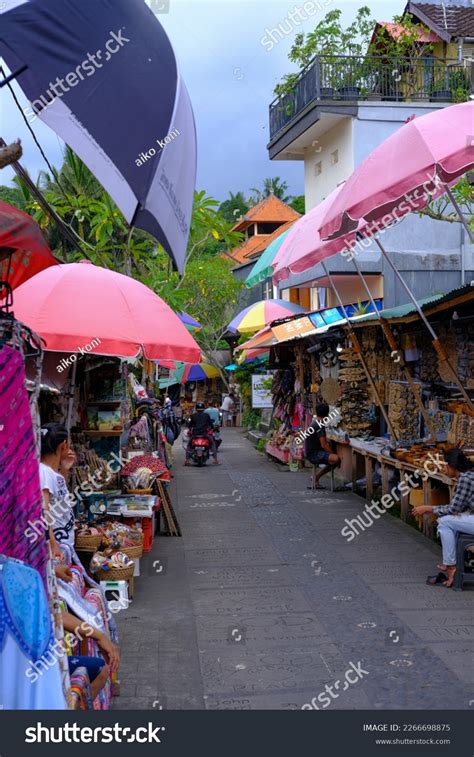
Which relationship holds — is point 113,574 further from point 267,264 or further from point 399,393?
point 399,393

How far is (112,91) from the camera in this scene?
3.52 meters

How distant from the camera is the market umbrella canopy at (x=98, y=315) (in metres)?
7.18

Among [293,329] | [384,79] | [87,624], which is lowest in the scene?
[87,624]

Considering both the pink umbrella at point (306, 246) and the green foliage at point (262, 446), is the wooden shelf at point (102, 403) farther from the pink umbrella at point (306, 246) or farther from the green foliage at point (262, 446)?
the green foliage at point (262, 446)

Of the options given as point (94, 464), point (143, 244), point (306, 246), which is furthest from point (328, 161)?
point (94, 464)

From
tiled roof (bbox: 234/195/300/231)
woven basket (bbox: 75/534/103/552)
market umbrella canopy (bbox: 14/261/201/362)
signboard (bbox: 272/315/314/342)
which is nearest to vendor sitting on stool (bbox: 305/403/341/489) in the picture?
signboard (bbox: 272/315/314/342)

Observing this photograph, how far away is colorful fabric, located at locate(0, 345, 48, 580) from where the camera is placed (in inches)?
144

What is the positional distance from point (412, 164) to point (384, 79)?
1575 centimetres

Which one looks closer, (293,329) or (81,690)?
(81,690)

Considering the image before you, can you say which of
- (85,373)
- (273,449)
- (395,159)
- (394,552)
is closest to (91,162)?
(395,159)

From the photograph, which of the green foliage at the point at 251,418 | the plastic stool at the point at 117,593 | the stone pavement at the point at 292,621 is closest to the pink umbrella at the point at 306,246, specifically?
the stone pavement at the point at 292,621

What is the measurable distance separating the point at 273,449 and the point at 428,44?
11.5 metres

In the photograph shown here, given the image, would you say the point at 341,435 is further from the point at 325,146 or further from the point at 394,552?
the point at 325,146

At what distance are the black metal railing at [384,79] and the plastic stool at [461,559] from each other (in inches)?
605
